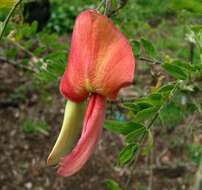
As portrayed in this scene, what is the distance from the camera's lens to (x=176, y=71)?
979 mm

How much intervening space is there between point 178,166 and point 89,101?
9.76 feet

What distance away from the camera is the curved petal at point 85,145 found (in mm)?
680

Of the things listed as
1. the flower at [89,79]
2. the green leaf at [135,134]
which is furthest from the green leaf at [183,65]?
the flower at [89,79]

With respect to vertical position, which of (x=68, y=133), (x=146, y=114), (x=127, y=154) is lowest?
(x=127, y=154)

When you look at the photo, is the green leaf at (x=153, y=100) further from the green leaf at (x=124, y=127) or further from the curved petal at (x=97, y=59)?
the curved petal at (x=97, y=59)

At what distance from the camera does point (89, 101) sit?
2.42ft

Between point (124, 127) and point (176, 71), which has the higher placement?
point (176, 71)

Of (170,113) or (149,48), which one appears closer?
(170,113)

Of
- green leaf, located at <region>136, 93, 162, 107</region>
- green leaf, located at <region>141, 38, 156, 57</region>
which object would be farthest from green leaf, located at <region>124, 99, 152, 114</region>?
green leaf, located at <region>141, 38, 156, 57</region>

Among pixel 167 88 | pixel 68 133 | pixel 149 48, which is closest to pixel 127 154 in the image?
pixel 167 88

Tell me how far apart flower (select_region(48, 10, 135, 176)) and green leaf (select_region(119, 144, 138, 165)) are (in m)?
0.35

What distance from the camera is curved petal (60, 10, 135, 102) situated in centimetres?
68

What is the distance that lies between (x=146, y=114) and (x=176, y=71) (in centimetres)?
9

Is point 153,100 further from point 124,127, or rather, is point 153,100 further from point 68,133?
point 68,133
